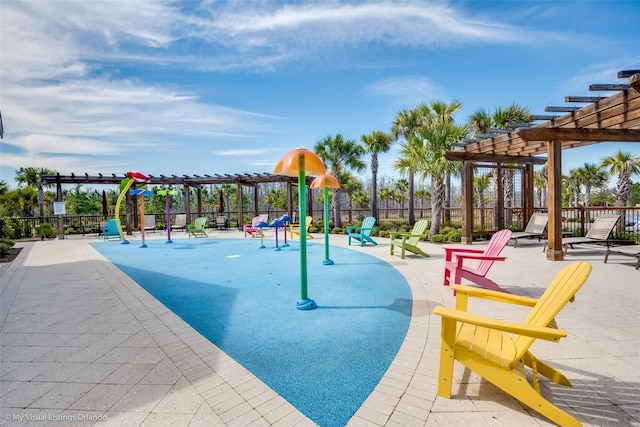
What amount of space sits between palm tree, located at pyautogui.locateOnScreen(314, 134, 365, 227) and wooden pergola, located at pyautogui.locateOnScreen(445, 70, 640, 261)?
7870 mm

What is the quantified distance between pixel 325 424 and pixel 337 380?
1.77 feet

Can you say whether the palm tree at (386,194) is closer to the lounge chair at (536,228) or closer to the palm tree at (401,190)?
the palm tree at (401,190)

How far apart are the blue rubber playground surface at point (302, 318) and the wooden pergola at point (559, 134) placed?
4.47 metres

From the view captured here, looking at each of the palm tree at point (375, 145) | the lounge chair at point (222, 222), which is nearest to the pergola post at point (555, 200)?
the palm tree at point (375, 145)

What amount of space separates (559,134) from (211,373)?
8.88 metres

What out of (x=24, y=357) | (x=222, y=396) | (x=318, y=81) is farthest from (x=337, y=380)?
(x=318, y=81)

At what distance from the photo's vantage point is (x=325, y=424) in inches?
→ 75.1

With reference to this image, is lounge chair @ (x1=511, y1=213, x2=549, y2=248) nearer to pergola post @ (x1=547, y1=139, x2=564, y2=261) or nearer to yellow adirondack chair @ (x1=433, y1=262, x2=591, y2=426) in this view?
pergola post @ (x1=547, y1=139, x2=564, y2=261)

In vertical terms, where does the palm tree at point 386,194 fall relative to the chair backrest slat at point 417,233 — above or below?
above

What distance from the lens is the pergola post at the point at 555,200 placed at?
24.1ft

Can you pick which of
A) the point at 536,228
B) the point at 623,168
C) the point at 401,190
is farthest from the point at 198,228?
the point at 623,168

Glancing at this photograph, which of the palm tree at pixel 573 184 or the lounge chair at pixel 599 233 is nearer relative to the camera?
the lounge chair at pixel 599 233

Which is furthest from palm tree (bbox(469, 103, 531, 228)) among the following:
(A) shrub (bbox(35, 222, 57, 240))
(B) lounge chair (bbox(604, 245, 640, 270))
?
(A) shrub (bbox(35, 222, 57, 240))

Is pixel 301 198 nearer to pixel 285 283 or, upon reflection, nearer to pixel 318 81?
pixel 285 283
